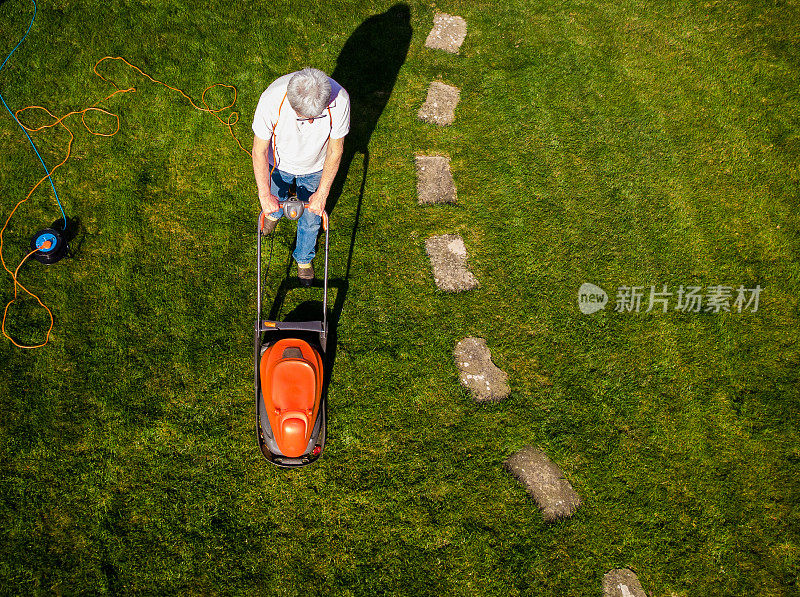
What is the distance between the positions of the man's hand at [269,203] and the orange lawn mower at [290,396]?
0.12 metres

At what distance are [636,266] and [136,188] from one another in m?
5.93

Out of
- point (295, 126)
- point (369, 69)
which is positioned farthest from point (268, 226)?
point (369, 69)

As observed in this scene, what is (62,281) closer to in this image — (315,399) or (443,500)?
(315,399)

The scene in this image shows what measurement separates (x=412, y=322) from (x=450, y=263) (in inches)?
34.3

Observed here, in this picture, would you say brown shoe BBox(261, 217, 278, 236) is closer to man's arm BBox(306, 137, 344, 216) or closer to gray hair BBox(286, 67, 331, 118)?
man's arm BBox(306, 137, 344, 216)

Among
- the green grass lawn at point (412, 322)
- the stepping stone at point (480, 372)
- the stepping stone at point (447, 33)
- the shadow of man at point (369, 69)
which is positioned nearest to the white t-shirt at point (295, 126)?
the green grass lawn at point (412, 322)

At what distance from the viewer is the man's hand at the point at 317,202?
14.4ft

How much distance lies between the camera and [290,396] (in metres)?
3.98

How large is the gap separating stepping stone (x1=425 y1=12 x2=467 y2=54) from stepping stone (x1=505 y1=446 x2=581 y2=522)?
5.60 m

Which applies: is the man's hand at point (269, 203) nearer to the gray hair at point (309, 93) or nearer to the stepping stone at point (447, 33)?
the gray hair at point (309, 93)

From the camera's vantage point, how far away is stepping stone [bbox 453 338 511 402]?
16.5ft

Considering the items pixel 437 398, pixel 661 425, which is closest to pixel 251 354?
pixel 437 398

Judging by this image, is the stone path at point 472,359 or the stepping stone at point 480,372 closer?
the stone path at point 472,359

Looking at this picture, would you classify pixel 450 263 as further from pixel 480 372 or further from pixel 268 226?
pixel 268 226
